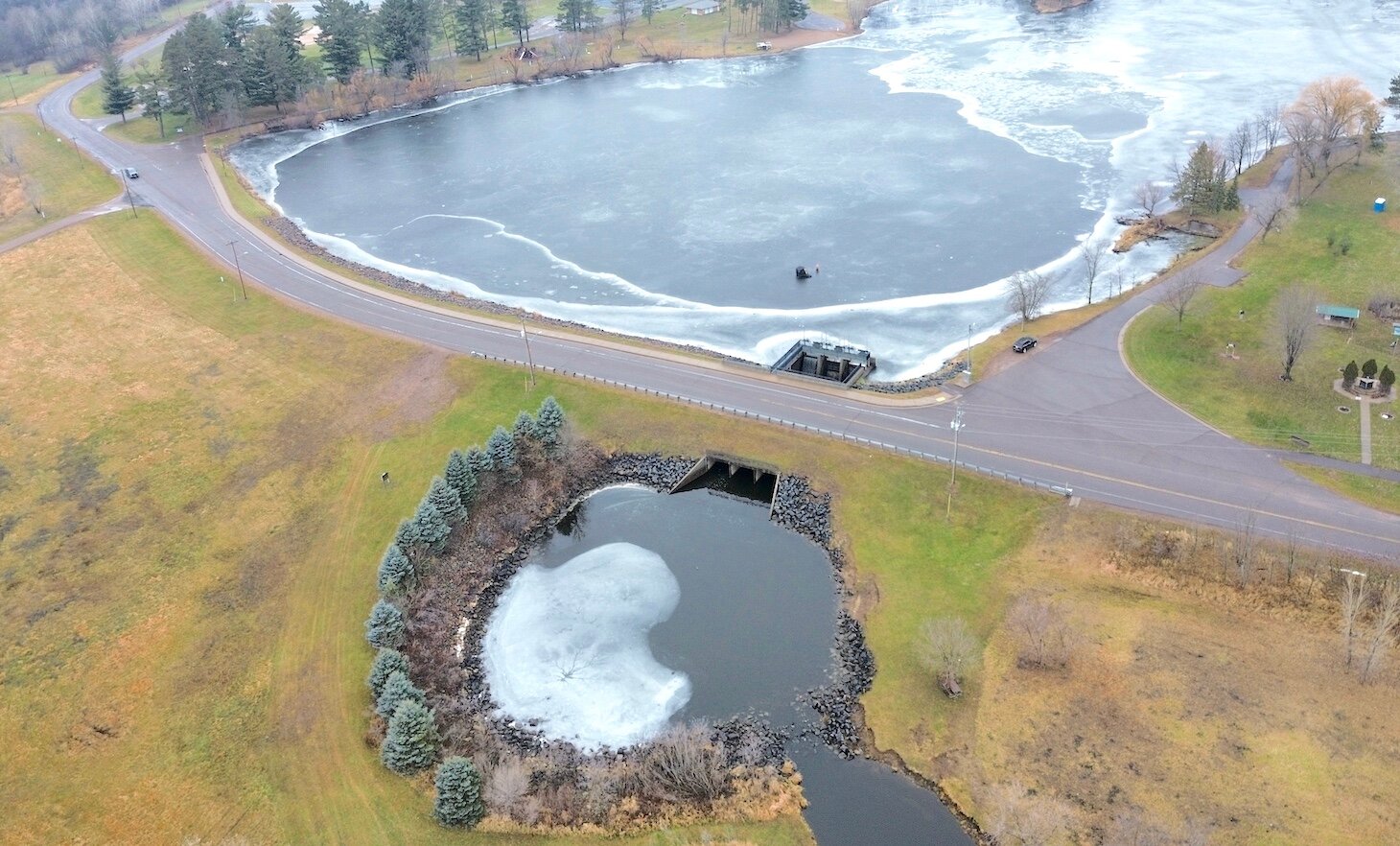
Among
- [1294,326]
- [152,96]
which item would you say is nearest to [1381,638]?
[1294,326]

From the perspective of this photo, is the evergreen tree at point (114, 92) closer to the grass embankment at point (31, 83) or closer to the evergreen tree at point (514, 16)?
the grass embankment at point (31, 83)

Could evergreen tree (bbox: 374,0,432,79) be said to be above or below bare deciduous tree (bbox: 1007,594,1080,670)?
above

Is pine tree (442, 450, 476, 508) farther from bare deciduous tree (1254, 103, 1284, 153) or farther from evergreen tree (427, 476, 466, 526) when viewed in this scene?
bare deciduous tree (1254, 103, 1284, 153)

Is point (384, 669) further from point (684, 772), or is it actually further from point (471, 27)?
point (471, 27)

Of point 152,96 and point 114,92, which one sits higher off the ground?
point 114,92

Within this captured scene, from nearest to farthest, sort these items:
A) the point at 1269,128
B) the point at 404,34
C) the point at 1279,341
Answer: the point at 1279,341, the point at 1269,128, the point at 404,34

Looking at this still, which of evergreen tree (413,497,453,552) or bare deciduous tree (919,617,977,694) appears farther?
evergreen tree (413,497,453,552)

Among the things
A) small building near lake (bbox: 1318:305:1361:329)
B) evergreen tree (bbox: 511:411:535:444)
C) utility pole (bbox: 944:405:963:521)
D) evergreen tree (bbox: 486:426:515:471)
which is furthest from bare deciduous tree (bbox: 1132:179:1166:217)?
evergreen tree (bbox: 486:426:515:471)

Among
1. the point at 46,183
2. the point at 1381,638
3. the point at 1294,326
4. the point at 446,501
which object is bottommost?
the point at 1381,638
